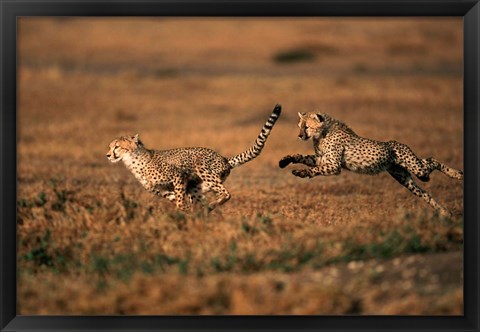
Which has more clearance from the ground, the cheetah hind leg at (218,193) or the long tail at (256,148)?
the long tail at (256,148)

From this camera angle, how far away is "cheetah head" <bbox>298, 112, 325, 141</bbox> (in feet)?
31.6

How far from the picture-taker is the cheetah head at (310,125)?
9625mm

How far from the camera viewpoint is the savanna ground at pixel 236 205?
6379 mm

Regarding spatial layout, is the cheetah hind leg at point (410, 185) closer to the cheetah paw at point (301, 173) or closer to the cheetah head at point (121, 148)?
the cheetah paw at point (301, 173)

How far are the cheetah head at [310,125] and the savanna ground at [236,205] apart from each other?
76cm

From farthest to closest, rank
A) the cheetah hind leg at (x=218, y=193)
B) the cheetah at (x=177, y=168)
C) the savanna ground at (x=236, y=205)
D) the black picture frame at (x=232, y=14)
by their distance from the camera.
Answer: the cheetah at (x=177, y=168) < the cheetah hind leg at (x=218, y=193) < the savanna ground at (x=236, y=205) < the black picture frame at (x=232, y=14)

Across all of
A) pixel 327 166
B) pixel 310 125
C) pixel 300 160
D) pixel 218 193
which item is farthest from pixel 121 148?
pixel 327 166

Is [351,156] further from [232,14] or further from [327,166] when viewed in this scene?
[232,14]

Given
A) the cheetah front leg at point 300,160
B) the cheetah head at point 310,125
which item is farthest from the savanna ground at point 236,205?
the cheetah head at point 310,125

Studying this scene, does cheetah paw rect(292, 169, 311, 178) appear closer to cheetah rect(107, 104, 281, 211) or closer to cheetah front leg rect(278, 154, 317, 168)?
cheetah front leg rect(278, 154, 317, 168)

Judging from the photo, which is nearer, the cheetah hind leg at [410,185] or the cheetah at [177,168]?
the cheetah at [177,168]

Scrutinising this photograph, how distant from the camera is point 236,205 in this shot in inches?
399

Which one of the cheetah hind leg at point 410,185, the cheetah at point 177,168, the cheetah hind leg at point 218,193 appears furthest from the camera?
the cheetah hind leg at point 410,185

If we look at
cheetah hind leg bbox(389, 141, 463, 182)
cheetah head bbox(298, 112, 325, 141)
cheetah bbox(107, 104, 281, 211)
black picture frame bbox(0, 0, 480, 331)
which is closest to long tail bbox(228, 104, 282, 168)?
cheetah bbox(107, 104, 281, 211)
